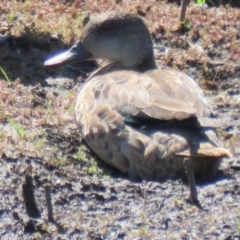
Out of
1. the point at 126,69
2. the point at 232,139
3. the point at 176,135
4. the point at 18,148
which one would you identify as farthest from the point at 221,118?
the point at 18,148

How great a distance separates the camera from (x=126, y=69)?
23.3ft

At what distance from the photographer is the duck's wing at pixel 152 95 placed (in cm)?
588

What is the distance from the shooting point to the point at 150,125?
19.4 ft

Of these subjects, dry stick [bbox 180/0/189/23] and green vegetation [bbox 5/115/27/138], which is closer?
green vegetation [bbox 5/115/27/138]

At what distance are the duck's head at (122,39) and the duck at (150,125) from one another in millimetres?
170

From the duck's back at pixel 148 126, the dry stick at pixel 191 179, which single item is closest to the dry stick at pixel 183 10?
the duck's back at pixel 148 126

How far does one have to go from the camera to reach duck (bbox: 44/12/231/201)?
5.79m

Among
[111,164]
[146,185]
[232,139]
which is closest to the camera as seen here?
[146,185]

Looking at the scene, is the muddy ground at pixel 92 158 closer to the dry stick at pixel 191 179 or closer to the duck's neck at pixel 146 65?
the dry stick at pixel 191 179

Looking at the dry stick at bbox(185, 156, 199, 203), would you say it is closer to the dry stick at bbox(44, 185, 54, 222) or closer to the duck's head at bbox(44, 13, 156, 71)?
the dry stick at bbox(44, 185, 54, 222)

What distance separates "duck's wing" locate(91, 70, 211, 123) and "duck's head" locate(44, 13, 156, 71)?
1.29 ft

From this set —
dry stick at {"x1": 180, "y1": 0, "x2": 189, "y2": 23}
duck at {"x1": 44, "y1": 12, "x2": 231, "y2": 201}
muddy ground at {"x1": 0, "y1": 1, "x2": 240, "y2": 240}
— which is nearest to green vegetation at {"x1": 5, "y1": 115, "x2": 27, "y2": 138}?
muddy ground at {"x1": 0, "y1": 1, "x2": 240, "y2": 240}

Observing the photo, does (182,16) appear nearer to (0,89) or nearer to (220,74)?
(220,74)

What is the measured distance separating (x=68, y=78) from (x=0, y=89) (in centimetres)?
66
